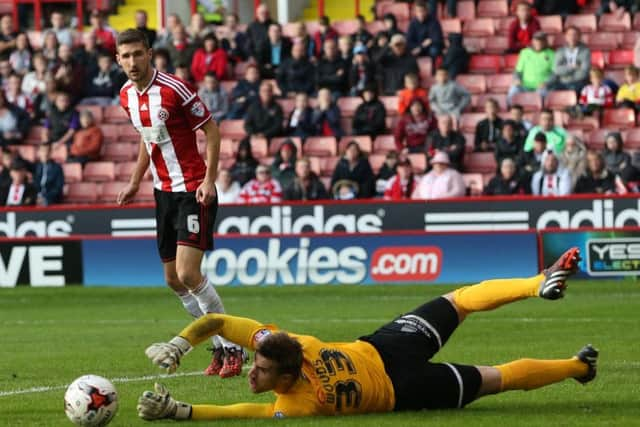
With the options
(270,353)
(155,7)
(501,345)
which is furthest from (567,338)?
(155,7)

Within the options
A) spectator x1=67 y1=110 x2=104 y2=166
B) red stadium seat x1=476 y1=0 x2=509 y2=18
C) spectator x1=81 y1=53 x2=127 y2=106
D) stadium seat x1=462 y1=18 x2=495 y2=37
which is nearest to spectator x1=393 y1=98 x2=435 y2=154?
stadium seat x1=462 y1=18 x2=495 y2=37

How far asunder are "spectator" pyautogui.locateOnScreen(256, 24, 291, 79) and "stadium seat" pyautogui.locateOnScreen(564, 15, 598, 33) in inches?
193

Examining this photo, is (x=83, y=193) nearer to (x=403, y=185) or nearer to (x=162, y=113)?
(x=403, y=185)

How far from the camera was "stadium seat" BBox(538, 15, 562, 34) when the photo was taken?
81.9 ft

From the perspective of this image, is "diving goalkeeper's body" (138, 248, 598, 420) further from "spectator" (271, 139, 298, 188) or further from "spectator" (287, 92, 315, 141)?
"spectator" (287, 92, 315, 141)

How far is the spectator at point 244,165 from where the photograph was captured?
22.8 metres

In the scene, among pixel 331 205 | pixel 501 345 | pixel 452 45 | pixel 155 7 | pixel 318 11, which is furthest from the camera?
pixel 155 7

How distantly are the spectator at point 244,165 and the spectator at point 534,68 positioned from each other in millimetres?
4389

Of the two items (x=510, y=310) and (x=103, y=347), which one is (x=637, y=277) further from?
(x=103, y=347)

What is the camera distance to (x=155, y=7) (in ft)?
98.6

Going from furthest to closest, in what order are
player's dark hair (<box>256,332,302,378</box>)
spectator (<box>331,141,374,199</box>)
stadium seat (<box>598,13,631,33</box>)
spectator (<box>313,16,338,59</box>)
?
spectator (<box>313,16,338,59</box>), stadium seat (<box>598,13,631,33</box>), spectator (<box>331,141,374,199</box>), player's dark hair (<box>256,332,302,378</box>)

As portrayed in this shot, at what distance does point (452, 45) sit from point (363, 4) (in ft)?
13.2

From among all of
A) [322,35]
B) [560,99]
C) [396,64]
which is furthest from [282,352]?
[322,35]

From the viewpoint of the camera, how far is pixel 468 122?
2402 cm
